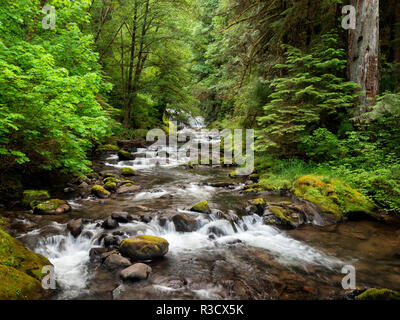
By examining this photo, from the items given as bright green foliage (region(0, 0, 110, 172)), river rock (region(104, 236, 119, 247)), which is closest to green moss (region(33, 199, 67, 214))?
bright green foliage (region(0, 0, 110, 172))

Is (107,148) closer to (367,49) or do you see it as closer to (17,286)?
(17,286)

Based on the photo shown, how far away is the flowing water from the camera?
3.46 metres

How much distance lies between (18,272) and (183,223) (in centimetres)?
329

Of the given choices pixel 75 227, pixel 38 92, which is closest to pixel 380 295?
pixel 75 227

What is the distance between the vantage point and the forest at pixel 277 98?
16.0 ft

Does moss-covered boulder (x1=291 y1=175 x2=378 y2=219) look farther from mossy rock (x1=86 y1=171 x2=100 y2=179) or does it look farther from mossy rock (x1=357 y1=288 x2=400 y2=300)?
mossy rock (x1=86 y1=171 x2=100 y2=179)

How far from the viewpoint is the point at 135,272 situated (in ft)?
11.8

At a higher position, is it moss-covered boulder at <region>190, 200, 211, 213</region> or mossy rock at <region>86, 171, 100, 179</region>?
mossy rock at <region>86, 171, 100, 179</region>

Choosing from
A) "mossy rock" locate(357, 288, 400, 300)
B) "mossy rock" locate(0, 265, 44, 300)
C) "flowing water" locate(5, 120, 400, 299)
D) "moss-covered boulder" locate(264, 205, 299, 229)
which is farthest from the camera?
"moss-covered boulder" locate(264, 205, 299, 229)

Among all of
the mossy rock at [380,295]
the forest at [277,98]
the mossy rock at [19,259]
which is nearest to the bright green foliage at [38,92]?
the forest at [277,98]

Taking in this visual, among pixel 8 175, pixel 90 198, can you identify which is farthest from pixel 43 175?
pixel 90 198

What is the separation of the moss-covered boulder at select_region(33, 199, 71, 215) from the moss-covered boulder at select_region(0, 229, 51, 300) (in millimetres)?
2368

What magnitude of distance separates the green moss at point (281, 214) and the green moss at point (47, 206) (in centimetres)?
597
